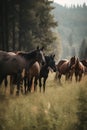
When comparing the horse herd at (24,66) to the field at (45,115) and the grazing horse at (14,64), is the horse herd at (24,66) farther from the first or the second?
the field at (45,115)

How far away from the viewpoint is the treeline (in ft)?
124

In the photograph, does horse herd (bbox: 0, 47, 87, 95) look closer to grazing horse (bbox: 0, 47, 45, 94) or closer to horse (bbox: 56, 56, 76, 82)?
grazing horse (bbox: 0, 47, 45, 94)

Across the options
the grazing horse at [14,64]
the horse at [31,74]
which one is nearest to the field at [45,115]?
Result: the grazing horse at [14,64]

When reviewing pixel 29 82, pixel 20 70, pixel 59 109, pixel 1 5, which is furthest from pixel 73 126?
pixel 1 5

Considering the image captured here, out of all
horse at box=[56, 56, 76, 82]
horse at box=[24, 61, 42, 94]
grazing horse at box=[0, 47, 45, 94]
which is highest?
grazing horse at box=[0, 47, 45, 94]

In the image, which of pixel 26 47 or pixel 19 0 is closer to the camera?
pixel 19 0

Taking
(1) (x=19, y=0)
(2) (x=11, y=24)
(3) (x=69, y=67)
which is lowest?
(3) (x=69, y=67)

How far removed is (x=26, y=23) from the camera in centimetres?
Result: 4122

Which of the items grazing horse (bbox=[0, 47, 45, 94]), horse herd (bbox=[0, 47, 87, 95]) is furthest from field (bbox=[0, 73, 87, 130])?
grazing horse (bbox=[0, 47, 45, 94])

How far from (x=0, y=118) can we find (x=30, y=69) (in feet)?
27.8

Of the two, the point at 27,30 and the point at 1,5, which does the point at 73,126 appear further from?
the point at 27,30

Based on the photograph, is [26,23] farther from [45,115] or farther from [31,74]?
[45,115]

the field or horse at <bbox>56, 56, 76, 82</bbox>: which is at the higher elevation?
the field

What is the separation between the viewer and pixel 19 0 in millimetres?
39281
